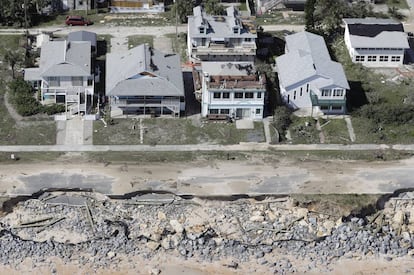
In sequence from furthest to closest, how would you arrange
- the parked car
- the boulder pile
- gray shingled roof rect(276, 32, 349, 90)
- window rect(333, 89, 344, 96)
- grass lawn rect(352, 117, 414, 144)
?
the parked car → gray shingled roof rect(276, 32, 349, 90) → window rect(333, 89, 344, 96) → grass lawn rect(352, 117, 414, 144) → the boulder pile

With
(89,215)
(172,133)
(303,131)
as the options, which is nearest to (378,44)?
(303,131)

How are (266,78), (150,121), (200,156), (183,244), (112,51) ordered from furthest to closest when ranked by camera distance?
(112,51) < (266,78) < (150,121) < (200,156) < (183,244)

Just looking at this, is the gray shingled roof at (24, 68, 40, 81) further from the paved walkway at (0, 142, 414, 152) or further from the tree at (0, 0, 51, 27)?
the tree at (0, 0, 51, 27)

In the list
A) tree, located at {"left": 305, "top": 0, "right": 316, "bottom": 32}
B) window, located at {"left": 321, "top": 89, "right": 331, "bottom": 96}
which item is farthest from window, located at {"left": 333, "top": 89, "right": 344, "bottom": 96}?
tree, located at {"left": 305, "top": 0, "right": 316, "bottom": 32}

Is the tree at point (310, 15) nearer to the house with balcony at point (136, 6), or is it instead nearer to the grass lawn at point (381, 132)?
the grass lawn at point (381, 132)

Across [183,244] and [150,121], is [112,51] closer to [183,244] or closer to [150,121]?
[150,121]

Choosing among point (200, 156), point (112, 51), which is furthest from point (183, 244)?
point (112, 51)

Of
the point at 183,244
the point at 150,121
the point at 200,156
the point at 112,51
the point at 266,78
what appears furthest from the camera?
the point at 112,51
